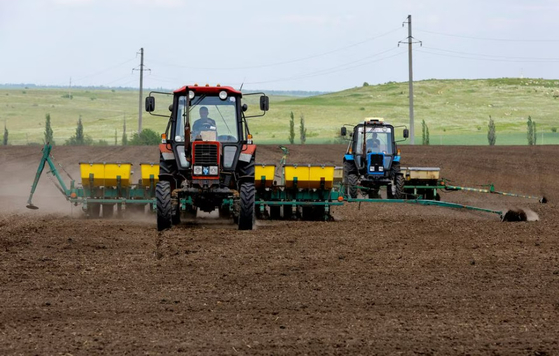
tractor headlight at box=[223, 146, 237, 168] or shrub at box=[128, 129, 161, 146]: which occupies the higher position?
shrub at box=[128, 129, 161, 146]

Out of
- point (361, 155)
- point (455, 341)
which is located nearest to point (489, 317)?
point (455, 341)

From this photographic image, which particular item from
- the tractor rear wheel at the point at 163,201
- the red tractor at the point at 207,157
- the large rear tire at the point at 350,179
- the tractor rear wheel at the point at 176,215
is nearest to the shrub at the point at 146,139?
the large rear tire at the point at 350,179

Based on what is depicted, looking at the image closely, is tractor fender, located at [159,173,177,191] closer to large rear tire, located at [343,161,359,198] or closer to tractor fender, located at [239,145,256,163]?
tractor fender, located at [239,145,256,163]

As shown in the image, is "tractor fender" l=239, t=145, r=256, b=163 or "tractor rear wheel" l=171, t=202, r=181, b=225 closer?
"tractor rear wheel" l=171, t=202, r=181, b=225

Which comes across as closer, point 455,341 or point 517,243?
point 455,341

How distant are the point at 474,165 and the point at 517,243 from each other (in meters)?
25.2

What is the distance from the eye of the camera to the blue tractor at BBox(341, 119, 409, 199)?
25141mm

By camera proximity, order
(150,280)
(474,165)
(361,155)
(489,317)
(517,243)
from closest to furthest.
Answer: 1. (489,317)
2. (150,280)
3. (517,243)
4. (361,155)
5. (474,165)

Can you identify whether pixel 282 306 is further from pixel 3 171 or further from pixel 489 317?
pixel 3 171

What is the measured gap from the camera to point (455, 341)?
28.7 feet

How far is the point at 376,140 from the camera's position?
1007 inches

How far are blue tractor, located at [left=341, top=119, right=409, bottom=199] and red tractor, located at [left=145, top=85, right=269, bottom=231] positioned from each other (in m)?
7.69

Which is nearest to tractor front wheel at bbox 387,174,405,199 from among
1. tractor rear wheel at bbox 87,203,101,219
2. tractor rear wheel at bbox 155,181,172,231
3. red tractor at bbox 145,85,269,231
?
red tractor at bbox 145,85,269,231

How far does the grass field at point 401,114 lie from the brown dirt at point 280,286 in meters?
50.6
